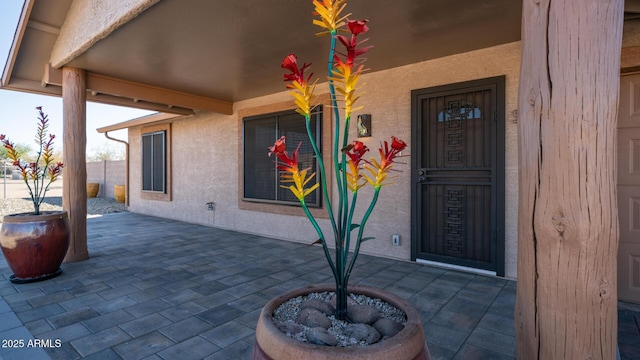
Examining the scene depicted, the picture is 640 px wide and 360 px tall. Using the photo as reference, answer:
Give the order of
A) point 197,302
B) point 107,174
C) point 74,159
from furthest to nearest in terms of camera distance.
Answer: point 107,174, point 74,159, point 197,302

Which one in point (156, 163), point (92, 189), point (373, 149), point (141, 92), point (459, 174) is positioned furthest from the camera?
point (92, 189)

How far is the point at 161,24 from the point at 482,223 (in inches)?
156

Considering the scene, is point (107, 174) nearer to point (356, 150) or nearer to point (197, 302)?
point (197, 302)

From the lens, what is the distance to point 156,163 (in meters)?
8.25

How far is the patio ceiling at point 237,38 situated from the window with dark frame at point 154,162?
3.13m

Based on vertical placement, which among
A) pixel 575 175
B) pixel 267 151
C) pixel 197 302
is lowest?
pixel 197 302

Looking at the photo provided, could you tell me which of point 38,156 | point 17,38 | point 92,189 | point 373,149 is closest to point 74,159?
point 38,156

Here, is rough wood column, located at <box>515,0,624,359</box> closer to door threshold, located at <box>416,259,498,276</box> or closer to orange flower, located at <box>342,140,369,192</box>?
orange flower, located at <box>342,140,369,192</box>

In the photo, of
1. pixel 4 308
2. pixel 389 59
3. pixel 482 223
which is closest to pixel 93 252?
pixel 4 308

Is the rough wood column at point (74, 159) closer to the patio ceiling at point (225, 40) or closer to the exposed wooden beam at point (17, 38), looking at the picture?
the patio ceiling at point (225, 40)

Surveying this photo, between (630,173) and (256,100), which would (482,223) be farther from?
(256,100)

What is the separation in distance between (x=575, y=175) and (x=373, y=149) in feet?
10.8

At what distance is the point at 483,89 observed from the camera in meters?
3.48

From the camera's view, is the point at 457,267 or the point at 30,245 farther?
the point at 457,267
